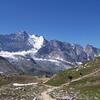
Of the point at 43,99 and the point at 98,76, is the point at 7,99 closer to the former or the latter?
the point at 43,99

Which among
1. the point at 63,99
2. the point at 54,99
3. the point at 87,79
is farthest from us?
the point at 87,79

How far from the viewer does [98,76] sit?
6949 inches

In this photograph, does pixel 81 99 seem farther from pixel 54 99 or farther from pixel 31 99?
pixel 31 99

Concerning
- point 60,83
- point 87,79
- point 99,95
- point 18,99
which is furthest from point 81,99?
point 60,83

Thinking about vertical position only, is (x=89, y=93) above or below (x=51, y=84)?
below

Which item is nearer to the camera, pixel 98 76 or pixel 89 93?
pixel 89 93

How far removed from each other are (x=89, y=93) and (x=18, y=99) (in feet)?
77.6

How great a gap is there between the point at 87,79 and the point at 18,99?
229 feet

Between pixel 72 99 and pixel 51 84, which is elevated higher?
pixel 51 84

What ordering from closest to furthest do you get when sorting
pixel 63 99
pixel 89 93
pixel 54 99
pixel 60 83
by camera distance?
pixel 63 99
pixel 54 99
pixel 89 93
pixel 60 83

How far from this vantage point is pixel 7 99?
113m

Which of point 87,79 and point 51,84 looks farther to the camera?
point 51,84

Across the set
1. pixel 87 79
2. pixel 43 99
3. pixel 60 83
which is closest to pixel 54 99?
pixel 43 99

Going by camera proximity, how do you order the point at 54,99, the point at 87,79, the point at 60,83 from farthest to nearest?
the point at 60,83 < the point at 87,79 < the point at 54,99
